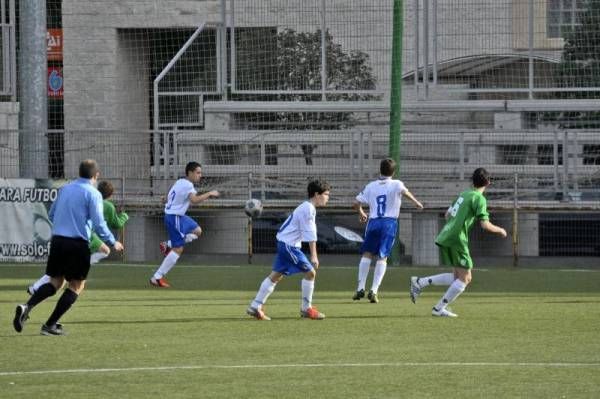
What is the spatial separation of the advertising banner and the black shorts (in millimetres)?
13008

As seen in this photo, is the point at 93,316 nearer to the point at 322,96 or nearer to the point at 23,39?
the point at 23,39

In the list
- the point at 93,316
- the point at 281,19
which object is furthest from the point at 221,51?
the point at 93,316

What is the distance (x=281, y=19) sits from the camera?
3281 centimetres

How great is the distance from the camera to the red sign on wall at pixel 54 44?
37.7 metres

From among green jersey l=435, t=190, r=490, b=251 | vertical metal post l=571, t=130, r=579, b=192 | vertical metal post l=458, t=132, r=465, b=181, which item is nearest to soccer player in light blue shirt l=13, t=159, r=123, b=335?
green jersey l=435, t=190, r=490, b=251

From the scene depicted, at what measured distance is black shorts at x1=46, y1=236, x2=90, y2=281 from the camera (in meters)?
14.6

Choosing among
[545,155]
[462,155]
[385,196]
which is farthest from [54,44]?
[385,196]

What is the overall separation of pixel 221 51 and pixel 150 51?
5.70 m

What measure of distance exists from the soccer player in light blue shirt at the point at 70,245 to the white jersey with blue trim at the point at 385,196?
540 centimetres

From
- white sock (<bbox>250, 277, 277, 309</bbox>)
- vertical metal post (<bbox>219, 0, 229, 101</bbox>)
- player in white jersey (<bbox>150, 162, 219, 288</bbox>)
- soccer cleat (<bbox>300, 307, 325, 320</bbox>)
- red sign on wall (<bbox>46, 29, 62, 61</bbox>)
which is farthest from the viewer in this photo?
red sign on wall (<bbox>46, 29, 62, 61</bbox>)

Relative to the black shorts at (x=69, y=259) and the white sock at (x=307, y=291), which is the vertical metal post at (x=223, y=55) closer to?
the white sock at (x=307, y=291)

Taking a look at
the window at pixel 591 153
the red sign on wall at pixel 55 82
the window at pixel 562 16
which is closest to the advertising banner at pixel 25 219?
the red sign on wall at pixel 55 82

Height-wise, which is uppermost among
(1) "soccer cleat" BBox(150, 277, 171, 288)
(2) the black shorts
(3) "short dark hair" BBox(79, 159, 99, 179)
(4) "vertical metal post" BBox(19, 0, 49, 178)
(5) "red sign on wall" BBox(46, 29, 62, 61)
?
(5) "red sign on wall" BBox(46, 29, 62, 61)

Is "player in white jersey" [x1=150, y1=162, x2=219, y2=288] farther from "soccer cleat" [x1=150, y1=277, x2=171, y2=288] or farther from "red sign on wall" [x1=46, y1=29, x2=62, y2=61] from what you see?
"red sign on wall" [x1=46, y1=29, x2=62, y2=61]
